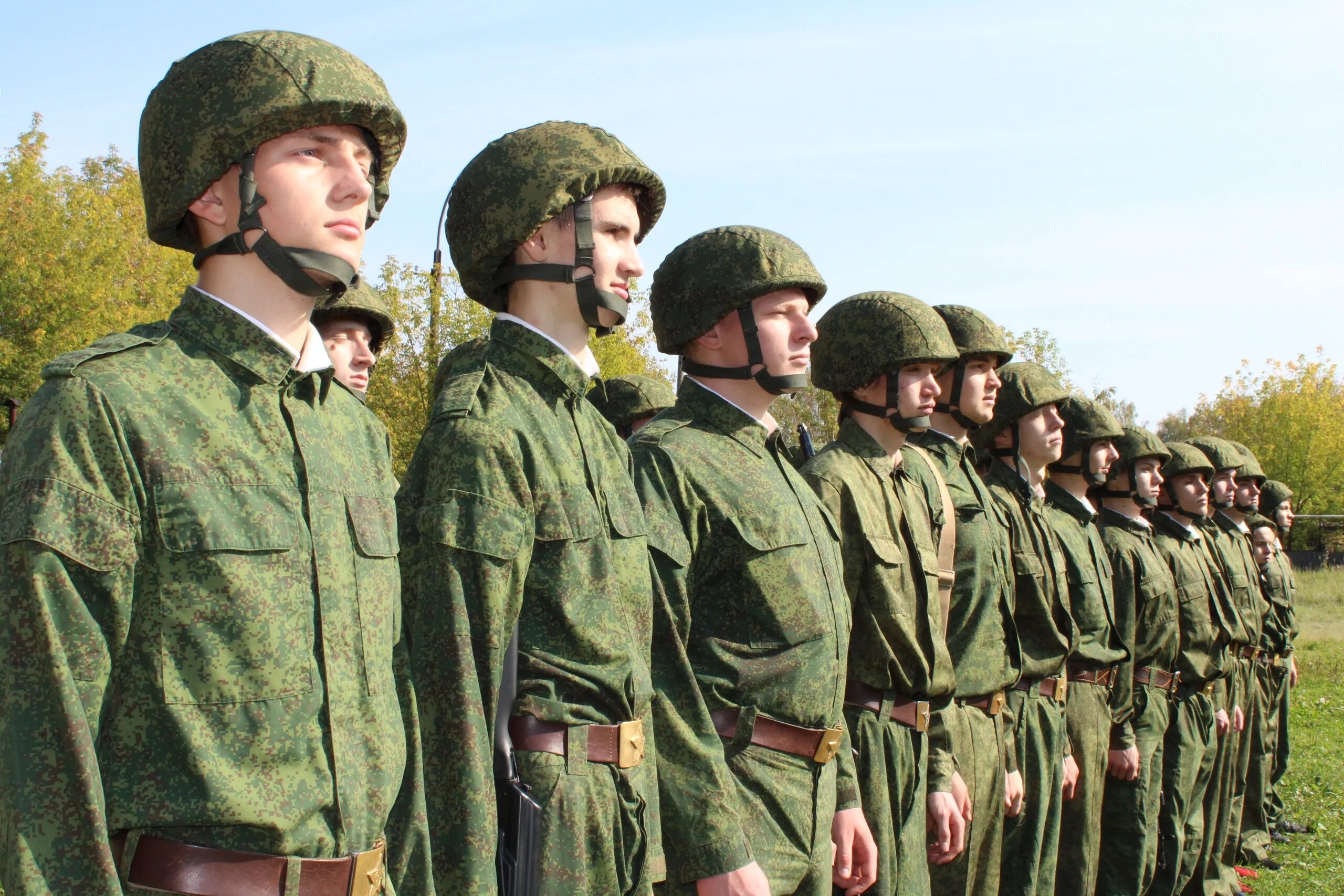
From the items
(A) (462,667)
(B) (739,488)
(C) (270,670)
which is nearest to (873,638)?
(B) (739,488)

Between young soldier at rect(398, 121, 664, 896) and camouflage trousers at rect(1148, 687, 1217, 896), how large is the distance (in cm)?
695

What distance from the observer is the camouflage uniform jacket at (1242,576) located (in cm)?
1162

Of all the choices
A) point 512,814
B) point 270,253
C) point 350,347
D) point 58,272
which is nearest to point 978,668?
point 350,347

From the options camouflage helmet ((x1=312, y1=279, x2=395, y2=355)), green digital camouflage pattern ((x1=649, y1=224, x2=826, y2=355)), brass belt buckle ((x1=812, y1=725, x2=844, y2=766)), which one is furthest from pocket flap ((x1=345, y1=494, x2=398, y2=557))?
camouflage helmet ((x1=312, y1=279, x2=395, y2=355))

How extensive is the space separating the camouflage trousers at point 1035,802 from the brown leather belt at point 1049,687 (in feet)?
0.07

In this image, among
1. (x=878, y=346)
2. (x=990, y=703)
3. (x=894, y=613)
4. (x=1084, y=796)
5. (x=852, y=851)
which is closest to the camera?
(x=852, y=851)

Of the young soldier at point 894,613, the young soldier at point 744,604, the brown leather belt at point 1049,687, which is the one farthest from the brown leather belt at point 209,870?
the brown leather belt at point 1049,687

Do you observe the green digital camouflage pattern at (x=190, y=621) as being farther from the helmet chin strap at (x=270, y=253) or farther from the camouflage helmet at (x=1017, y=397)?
the camouflage helmet at (x=1017, y=397)

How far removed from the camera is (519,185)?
356 centimetres

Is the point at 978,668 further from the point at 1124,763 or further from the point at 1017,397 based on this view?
the point at 1124,763

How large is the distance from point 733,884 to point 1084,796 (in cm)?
487

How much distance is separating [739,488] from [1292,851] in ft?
29.7

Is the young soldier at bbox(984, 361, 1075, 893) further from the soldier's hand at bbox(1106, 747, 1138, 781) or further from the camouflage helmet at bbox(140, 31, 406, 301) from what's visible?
the camouflage helmet at bbox(140, 31, 406, 301)

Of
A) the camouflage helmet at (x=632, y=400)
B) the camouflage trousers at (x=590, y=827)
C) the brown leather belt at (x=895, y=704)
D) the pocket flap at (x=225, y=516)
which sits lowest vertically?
the brown leather belt at (x=895, y=704)
